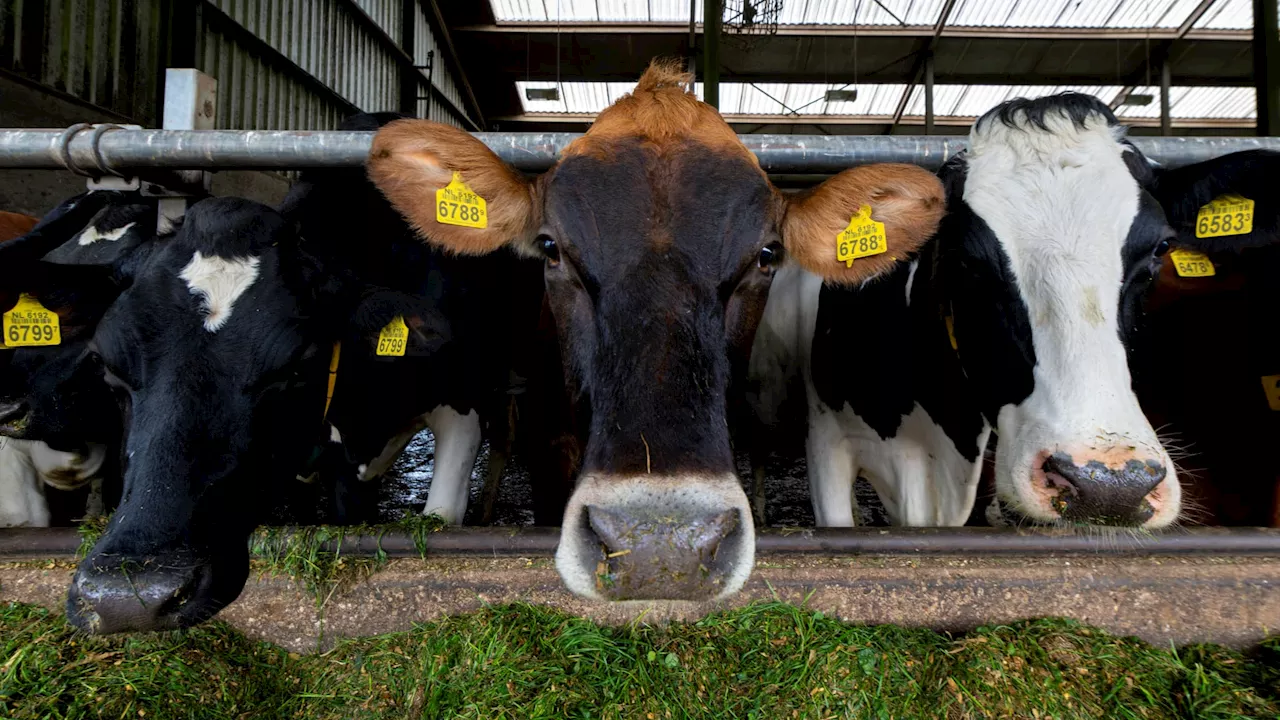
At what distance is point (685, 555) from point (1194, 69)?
19.2 meters

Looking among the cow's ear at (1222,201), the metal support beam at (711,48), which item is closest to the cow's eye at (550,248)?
the cow's ear at (1222,201)

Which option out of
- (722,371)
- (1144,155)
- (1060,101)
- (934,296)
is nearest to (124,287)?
(722,371)

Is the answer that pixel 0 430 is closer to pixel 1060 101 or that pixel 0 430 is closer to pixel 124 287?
pixel 124 287

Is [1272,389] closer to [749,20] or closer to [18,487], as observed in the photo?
[18,487]

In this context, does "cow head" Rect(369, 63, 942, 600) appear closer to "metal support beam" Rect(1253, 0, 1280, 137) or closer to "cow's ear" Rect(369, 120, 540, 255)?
"cow's ear" Rect(369, 120, 540, 255)

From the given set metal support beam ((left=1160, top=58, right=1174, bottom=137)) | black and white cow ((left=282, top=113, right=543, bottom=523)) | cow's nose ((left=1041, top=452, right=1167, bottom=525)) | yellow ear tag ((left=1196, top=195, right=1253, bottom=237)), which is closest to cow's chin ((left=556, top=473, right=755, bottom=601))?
cow's nose ((left=1041, top=452, right=1167, bottom=525))

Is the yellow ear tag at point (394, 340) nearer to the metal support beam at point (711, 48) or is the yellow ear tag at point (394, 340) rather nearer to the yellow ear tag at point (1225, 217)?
the yellow ear tag at point (1225, 217)

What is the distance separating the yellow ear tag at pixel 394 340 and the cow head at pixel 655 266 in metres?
0.44

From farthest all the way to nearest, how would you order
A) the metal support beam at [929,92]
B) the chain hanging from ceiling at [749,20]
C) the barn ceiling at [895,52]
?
the metal support beam at [929,92] → the barn ceiling at [895,52] → the chain hanging from ceiling at [749,20]

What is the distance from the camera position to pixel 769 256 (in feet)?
6.79

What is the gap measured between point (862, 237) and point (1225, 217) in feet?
4.36

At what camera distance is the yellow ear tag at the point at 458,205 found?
2191 mm

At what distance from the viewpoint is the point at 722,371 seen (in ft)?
5.80

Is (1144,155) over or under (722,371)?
over
